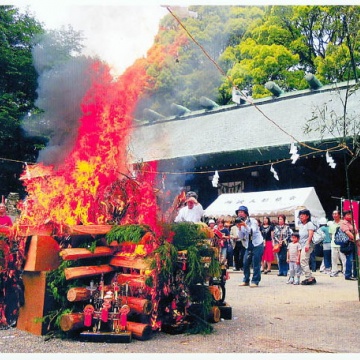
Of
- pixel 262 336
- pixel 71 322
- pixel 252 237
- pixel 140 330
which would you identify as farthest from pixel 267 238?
pixel 71 322

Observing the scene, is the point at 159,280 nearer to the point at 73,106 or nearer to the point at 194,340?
the point at 194,340

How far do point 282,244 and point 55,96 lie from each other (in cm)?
688

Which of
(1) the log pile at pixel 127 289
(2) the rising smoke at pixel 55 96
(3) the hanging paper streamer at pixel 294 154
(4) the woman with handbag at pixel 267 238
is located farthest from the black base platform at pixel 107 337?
(3) the hanging paper streamer at pixel 294 154

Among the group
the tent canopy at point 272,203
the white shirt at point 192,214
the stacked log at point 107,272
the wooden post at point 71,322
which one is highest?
the tent canopy at point 272,203

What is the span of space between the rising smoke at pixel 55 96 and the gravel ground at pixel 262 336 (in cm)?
518

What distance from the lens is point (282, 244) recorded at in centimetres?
1184

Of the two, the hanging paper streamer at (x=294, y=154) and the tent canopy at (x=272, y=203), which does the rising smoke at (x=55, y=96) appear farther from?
the tent canopy at (x=272, y=203)

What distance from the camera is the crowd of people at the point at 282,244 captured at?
29.3ft

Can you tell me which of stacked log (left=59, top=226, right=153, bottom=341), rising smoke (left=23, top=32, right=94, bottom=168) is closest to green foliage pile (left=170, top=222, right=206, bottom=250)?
stacked log (left=59, top=226, right=153, bottom=341)

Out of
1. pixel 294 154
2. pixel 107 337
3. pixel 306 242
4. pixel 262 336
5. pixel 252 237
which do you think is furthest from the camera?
pixel 294 154

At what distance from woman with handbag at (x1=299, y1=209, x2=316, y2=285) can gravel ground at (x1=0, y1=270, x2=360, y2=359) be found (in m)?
2.35

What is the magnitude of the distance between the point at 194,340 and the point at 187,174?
12964 millimetres

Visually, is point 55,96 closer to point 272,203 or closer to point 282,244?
point 282,244

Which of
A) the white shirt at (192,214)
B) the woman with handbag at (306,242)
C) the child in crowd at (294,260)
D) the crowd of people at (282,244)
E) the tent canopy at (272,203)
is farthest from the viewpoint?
the tent canopy at (272,203)
